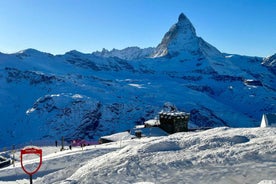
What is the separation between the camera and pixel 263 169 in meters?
14.2

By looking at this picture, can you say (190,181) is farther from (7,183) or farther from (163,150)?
(7,183)

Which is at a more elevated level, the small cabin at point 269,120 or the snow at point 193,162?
the snow at point 193,162

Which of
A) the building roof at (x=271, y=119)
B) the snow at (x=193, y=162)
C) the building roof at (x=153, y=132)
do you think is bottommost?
the building roof at (x=153, y=132)

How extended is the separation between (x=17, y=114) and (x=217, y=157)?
189 metres

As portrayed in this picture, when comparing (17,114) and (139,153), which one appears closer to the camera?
(139,153)

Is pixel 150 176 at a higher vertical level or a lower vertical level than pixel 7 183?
higher

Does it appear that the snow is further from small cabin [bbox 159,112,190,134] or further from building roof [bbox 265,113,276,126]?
building roof [bbox 265,113,276,126]

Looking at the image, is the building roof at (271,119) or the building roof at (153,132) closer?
the building roof at (153,132)

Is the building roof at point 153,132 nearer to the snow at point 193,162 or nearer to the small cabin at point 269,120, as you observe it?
the small cabin at point 269,120

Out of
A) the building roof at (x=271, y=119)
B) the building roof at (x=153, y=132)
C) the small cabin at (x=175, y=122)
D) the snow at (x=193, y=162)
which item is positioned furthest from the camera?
the small cabin at (x=175, y=122)

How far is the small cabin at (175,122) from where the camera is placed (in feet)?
203

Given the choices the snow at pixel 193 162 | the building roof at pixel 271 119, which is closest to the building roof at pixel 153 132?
the building roof at pixel 271 119

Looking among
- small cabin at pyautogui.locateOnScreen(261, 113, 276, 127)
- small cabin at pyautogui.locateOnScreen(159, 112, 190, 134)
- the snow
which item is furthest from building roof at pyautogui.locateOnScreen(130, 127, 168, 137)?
the snow

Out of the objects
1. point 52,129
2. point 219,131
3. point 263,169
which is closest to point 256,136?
point 219,131
